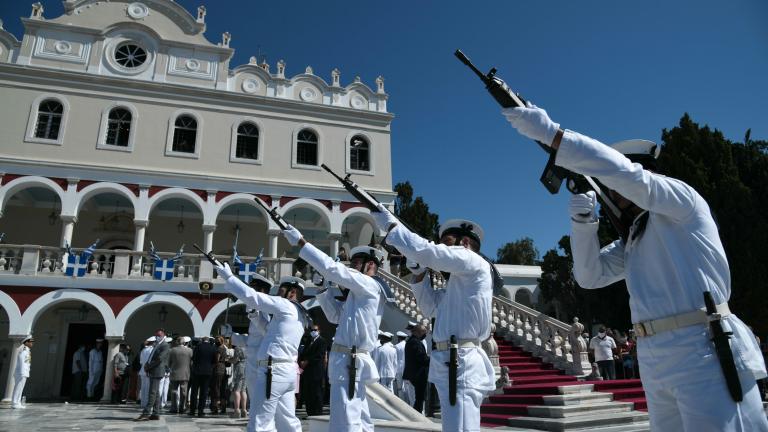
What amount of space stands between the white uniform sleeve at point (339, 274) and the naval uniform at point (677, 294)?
307 cm

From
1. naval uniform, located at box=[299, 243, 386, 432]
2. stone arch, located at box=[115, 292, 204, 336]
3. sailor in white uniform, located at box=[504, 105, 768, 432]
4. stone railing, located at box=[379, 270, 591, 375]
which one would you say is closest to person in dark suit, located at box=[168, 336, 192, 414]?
stone arch, located at box=[115, 292, 204, 336]

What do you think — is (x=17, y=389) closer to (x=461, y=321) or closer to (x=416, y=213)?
(x=461, y=321)

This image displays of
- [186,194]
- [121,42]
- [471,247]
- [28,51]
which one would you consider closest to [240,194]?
[186,194]

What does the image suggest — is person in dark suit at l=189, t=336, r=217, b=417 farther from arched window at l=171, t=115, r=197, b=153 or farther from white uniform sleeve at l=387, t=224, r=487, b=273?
arched window at l=171, t=115, r=197, b=153

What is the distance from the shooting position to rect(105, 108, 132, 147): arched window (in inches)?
792

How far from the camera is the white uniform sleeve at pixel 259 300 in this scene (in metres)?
6.05

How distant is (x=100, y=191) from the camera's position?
19.1m

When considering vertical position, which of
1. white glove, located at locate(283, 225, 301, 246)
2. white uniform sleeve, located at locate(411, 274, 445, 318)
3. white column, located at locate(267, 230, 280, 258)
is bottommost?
white uniform sleeve, located at locate(411, 274, 445, 318)

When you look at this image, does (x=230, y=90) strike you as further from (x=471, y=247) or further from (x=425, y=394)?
(x=471, y=247)

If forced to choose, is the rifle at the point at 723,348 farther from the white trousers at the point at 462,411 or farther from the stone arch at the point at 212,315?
the stone arch at the point at 212,315

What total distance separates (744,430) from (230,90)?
868 inches

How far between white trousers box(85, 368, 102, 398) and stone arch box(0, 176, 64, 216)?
6.13 meters

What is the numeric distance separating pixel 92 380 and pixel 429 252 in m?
17.0

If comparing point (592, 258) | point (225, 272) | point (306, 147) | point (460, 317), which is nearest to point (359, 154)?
point (306, 147)
